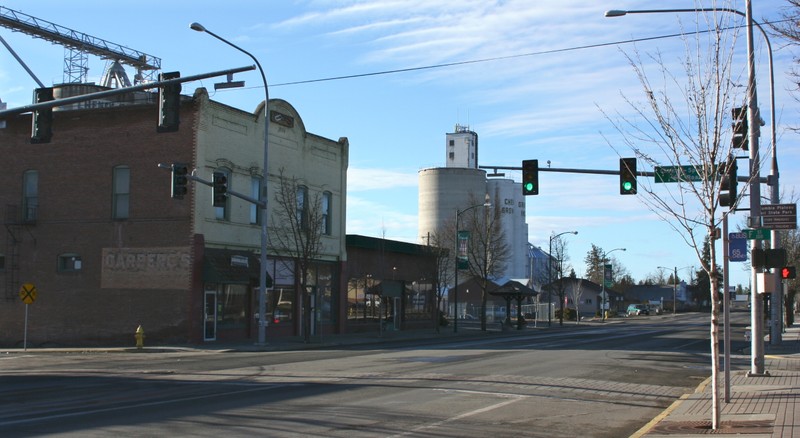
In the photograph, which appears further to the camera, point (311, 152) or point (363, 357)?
point (311, 152)

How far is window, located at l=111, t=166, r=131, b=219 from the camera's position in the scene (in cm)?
3584

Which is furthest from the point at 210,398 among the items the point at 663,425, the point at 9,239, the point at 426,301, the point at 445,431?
the point at 426,301

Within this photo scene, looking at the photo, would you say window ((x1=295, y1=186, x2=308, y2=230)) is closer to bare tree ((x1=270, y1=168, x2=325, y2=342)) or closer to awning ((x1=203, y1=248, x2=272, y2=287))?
bare tree ((x1=270, y1=168, x2=325, y2=342))

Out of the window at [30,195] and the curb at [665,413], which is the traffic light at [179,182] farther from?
the curb at [665,413]

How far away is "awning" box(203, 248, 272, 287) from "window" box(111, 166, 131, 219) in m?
4.38

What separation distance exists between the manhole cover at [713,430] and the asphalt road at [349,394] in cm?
58

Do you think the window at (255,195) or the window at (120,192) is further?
the window at (255,195)

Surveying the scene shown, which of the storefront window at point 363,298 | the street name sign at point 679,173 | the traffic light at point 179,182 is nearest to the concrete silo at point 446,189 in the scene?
the storefront window at point 363,298

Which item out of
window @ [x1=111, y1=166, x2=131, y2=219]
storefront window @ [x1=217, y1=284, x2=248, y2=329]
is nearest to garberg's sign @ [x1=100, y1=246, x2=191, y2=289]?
window @ [x1=111, y1=166, x2=131, y2=219]

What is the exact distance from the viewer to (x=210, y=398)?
14703 millimetres

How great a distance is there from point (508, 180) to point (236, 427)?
369 feet

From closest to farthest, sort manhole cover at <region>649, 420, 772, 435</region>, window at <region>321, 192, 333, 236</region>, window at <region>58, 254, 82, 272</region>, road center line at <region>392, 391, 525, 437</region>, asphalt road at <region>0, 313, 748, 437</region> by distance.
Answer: manhole cover at <region>649, 420, 772, 435</region> < road center line at <region>392, 391, 525, 437</region> < asphalt road at <region>0, 313, 748, 437</region> < window at <region>58, 254, 82, 272</region> < window at <region>321, 192, 333, 236</region>

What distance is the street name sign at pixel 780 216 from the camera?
1766 centimetres

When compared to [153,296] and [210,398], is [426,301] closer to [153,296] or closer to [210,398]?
[153,296]
